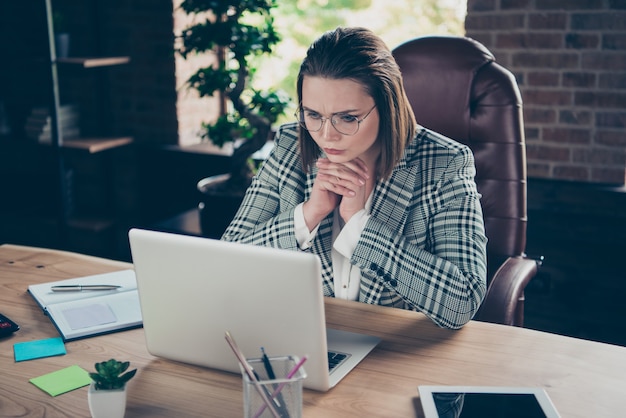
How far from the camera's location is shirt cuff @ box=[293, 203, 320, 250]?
1.73 metres

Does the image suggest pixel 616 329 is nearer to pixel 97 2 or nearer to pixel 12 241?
pixel 97 2

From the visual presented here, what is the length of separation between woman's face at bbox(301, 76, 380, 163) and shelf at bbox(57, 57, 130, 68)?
1782mm

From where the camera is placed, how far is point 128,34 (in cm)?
350

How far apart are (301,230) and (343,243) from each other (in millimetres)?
121

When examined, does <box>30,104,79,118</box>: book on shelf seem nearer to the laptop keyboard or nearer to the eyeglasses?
the eyeglasses

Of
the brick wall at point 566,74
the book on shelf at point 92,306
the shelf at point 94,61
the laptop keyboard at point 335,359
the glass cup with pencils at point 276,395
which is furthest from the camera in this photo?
the shelf at point 94,61

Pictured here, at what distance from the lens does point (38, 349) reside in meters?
1.38

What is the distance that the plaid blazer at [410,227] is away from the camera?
5.02ft

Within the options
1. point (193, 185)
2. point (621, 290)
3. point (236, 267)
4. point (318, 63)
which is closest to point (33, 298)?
point (236, 267)

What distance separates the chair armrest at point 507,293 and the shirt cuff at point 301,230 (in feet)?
1.47

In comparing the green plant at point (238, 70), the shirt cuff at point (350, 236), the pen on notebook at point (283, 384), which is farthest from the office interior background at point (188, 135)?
the pen on notebook at point (283, 384)

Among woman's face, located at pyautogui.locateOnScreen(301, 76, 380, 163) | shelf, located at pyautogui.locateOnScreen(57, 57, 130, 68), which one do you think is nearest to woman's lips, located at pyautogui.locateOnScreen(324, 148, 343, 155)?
woman's face, located at pyautogui.locateOnScreen(301, 76, 380, 163)

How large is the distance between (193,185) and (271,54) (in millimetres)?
834

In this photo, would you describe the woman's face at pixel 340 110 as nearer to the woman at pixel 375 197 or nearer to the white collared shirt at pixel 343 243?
the woman at pixel 375 197
